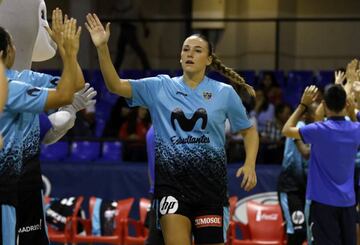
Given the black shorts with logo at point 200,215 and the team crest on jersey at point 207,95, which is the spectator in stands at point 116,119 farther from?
the black shorts with logo at point 200,215

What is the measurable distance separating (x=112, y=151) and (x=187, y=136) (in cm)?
630

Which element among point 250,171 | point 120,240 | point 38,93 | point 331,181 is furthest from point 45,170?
point 38,93

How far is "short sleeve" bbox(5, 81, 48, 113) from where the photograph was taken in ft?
18.6

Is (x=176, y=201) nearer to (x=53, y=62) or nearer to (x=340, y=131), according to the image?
(x=340, y=131)

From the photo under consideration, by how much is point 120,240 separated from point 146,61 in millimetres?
5792

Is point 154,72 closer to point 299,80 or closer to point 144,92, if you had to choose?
point 299,80

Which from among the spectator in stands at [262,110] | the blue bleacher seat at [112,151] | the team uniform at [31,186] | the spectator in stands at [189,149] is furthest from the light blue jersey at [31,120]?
the spectator in stands at [262,110]

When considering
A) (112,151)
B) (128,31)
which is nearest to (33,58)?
(112,151)

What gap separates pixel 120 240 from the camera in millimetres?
11023

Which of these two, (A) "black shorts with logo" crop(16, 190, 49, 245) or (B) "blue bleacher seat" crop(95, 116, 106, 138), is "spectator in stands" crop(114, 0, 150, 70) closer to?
(B) "blue bleacher seat" crop(95, 116, 106, 138)

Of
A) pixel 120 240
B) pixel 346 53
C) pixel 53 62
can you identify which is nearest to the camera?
pixel 120 240

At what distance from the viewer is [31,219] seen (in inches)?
250

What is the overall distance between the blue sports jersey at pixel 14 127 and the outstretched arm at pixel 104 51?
800 millimetres

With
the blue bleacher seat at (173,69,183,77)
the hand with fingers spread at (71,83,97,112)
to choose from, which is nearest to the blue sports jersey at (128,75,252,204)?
the hand with fingers spread at (71,83,97,112)
